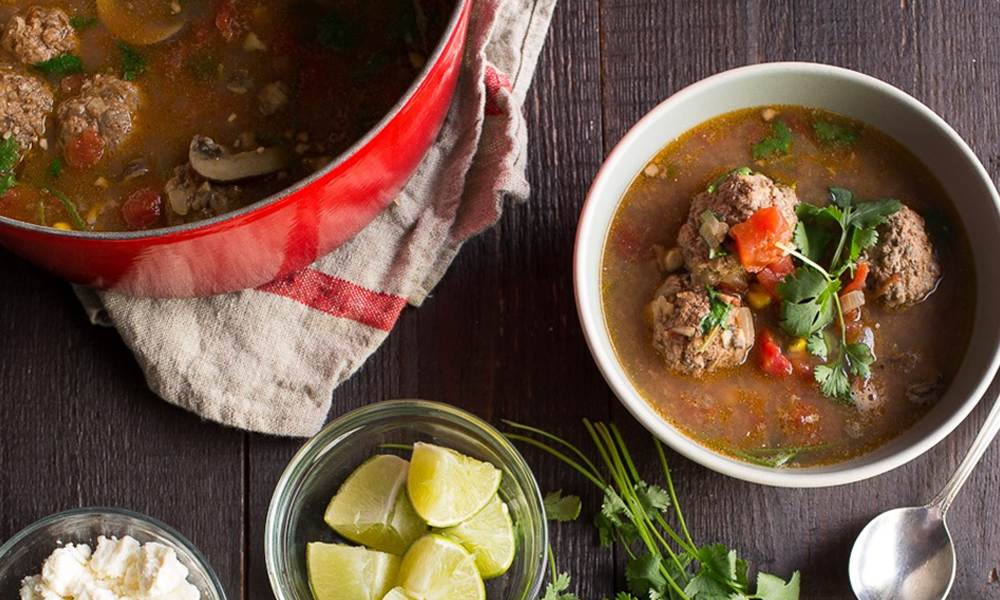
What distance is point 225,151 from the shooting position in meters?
2.44

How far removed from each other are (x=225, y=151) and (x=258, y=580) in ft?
3.25

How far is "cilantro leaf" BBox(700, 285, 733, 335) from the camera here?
2465 millimetres

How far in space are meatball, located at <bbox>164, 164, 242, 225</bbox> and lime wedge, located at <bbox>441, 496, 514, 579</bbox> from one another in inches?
34.9

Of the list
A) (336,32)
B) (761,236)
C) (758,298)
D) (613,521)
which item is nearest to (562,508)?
(613,521)

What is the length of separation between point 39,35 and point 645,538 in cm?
167

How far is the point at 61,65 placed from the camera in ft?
8.13

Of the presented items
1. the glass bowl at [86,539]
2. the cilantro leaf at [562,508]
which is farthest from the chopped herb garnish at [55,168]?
the cilantro leaf at [562,508]

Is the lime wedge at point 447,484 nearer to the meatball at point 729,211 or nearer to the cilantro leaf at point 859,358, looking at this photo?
the meatball at point 729,211

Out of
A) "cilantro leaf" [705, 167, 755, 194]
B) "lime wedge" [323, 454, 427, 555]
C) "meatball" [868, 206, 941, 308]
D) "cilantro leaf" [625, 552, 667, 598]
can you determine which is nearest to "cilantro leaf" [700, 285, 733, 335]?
"cilantro leaf" [705, 167, 755, 194]

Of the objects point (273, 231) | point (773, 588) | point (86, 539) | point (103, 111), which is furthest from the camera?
point (86, 539)

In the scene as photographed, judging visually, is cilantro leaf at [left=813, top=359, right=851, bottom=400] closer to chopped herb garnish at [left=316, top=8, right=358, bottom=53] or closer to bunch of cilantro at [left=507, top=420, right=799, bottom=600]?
bunch of cilantro at [left=507, top=420, right=799, bottom=600]

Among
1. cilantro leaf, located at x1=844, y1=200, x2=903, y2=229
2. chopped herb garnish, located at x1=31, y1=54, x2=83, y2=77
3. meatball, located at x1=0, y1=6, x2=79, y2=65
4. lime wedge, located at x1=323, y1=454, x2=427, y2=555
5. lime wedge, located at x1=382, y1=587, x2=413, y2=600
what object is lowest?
lime wedge, located at x1=382, y1=587, x2=413, y2=600

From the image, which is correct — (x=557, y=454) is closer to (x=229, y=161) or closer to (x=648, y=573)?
(x=648, y=573)

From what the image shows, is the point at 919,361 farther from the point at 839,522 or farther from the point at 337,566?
the point at 337,566
